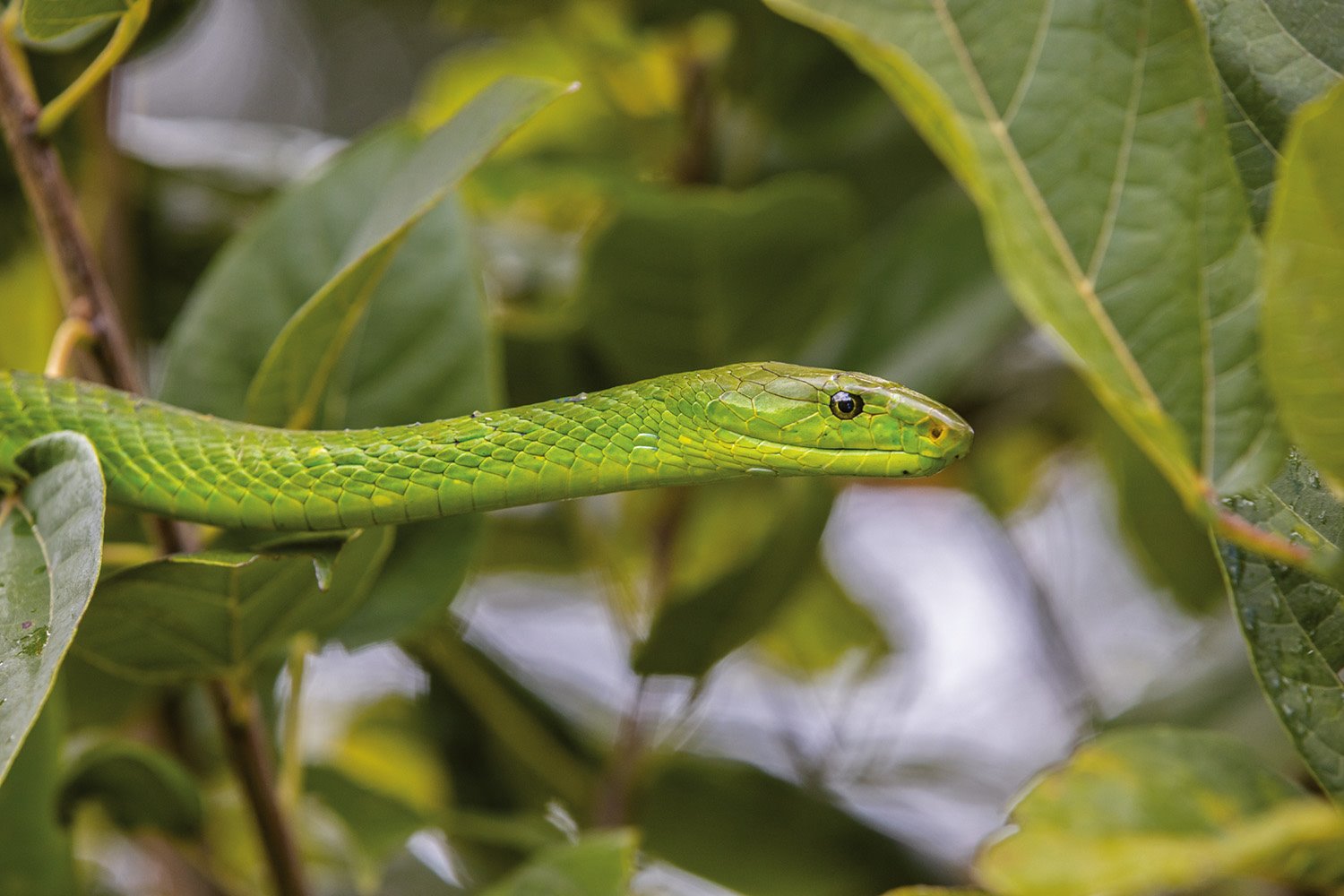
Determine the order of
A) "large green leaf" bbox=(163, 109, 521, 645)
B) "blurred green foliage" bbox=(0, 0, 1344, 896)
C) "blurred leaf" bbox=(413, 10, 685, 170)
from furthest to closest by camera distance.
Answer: "blurred leaf" bbox=(413, 10, 685, 170) → "large green leaf" bbox=(163, 109, 521, 645) → "blurred green foliage" bbox=(0, 0, 1344, 896)

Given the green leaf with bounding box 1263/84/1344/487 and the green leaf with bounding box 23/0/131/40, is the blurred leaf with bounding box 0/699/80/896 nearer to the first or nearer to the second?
the green leaf with bounding box 23/0/131/40

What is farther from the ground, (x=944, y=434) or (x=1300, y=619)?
(x=1300, y=619)

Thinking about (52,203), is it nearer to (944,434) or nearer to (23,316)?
(23,316)

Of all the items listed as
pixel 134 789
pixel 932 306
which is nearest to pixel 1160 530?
pixel 932 306

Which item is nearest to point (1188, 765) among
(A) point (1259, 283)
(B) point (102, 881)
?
(A) point (1259, 283)

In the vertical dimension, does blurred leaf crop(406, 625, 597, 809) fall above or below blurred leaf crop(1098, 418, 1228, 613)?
below

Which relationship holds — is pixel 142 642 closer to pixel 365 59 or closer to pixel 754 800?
pixel 754 800

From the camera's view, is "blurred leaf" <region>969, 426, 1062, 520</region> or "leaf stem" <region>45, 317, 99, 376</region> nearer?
"leaf stem" <region>45, 317, 99, 376</region>

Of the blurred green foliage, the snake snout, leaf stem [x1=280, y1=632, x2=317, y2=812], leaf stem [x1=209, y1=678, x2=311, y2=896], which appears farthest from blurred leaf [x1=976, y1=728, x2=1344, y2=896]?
leaf stem [x1=280, y1=632, x2=317, y2=812]

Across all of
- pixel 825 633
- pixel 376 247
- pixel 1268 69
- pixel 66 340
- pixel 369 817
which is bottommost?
pixel 825 633
